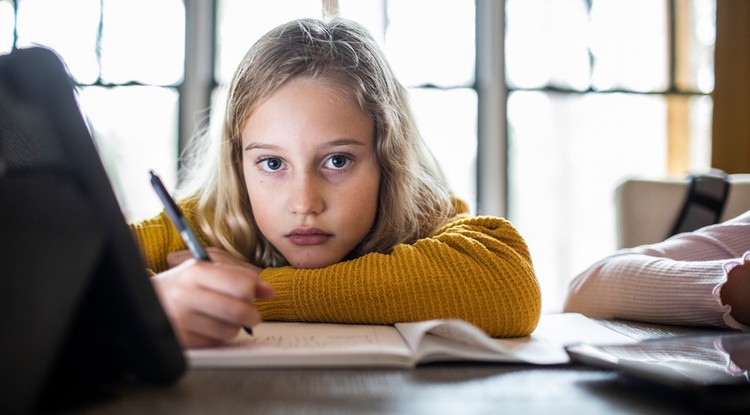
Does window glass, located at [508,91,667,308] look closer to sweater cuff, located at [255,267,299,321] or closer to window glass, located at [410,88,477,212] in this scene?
window glass, located at [410,88,477,212]

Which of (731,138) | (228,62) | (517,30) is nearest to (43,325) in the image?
(228,62)

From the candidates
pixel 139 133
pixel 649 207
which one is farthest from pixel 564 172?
pixel 139 133

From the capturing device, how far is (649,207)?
1.39m

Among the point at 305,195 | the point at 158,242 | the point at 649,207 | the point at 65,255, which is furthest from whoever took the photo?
the point at 649,207

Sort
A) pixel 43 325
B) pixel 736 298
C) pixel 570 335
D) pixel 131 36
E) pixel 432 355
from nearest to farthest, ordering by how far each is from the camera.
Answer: pixel 43 325, pixel 432 355, pixel 570 335, pixel 736 298, pixel 131 36

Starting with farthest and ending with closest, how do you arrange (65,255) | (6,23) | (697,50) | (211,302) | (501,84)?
(697,50), (501,84), (6,23), (211,302), (65,255)

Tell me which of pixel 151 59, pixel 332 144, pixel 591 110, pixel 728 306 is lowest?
pixel 728 306

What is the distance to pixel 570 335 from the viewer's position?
28.3 inches

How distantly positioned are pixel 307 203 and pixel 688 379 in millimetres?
577

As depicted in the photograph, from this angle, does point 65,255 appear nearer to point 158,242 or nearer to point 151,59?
point 158,242

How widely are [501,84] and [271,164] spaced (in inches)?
102

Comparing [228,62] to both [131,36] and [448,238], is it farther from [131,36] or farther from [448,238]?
[448,238]

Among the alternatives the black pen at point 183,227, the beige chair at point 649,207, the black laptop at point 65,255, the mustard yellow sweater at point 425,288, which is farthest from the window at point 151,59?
the black laptop at point 65,255

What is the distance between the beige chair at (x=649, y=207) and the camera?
138 centimetres
